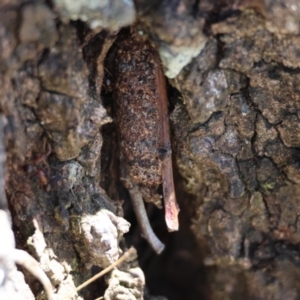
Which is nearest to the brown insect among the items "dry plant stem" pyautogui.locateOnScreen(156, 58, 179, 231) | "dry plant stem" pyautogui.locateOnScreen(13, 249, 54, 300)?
"dry plant stem" pyautogui.locateOnScreen(156, 58, 179, 231)

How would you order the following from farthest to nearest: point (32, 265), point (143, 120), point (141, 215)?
1. point (141, 215)
2. point (143, 120)
3. point (32, 265)

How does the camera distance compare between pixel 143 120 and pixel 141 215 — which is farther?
pixel 141 215

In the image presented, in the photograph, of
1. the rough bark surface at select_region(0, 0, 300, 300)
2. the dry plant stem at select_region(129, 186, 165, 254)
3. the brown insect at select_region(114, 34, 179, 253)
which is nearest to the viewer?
the rough bark surface at select_region(0, 0, 300, 300)

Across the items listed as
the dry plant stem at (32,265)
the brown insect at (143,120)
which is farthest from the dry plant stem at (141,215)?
the dry plant stem at (32,265)

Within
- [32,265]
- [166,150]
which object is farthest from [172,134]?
[32,265]

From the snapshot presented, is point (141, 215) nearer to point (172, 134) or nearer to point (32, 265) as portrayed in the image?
point (172, 134)

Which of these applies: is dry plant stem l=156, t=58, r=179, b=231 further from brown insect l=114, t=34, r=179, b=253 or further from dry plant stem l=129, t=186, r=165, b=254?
dry plant stem l=129, t=186, r=165, b=254

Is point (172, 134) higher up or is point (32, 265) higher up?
point (172, 134)
